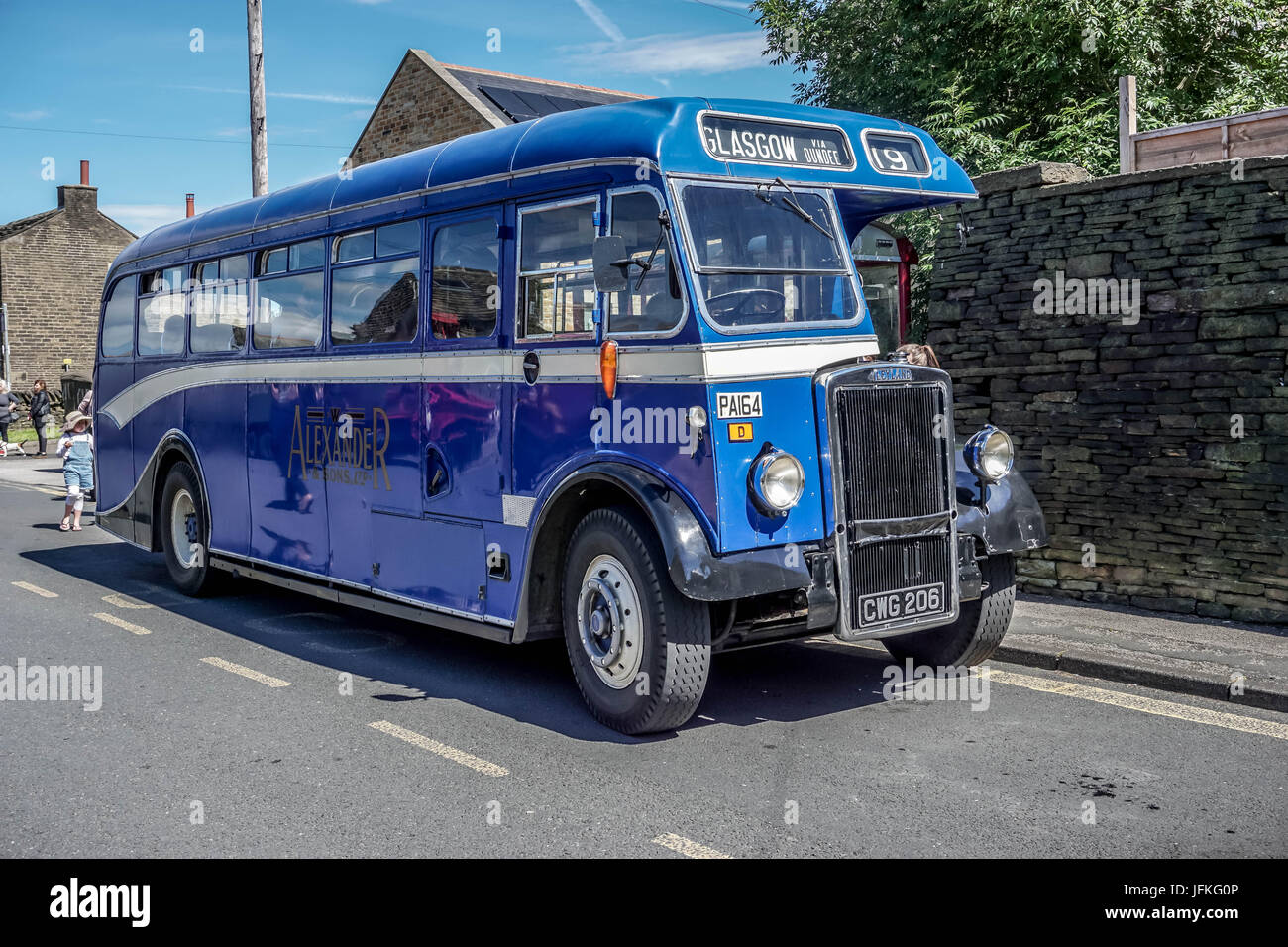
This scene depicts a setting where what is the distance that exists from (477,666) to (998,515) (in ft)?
10.6

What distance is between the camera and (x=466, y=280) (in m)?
6.89

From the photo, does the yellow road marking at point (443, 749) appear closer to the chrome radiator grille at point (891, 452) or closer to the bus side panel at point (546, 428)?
the bus side panel at point (546, 428)

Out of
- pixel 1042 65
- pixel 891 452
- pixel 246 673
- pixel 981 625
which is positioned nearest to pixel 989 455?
pixel 891 452

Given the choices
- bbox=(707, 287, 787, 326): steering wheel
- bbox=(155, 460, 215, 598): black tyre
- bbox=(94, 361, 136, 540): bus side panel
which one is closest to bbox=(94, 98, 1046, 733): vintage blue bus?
bbox=(707, 287, 787, 326): steering wheel

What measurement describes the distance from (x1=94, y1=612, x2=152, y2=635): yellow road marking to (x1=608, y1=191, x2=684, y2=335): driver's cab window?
15.4 feet

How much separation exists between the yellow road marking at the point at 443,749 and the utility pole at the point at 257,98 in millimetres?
11877

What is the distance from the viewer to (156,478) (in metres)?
10.5

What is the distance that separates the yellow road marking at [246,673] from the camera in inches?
282

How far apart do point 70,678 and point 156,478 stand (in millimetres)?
3579

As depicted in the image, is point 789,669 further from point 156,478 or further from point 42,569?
point 42,569

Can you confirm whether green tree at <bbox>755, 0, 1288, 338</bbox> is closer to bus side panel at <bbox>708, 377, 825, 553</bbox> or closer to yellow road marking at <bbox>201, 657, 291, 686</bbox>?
bus side panel at <bbox>708, 377, 825, 553</bbox>

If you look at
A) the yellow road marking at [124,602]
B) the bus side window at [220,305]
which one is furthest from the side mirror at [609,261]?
the yellow road marking at [124,602]

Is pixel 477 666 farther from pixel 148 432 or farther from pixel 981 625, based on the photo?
pixel 148 432
